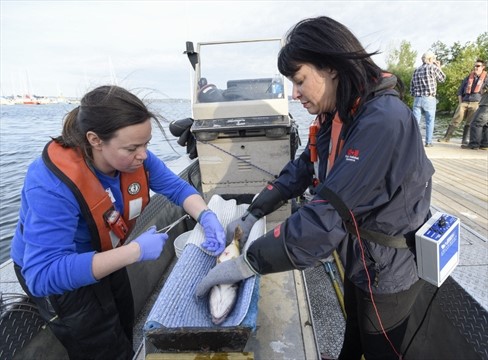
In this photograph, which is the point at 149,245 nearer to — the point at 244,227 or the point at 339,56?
the point at 244,227

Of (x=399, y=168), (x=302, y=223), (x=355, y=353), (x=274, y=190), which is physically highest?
(x=399, y=168)

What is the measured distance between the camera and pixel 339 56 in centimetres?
109

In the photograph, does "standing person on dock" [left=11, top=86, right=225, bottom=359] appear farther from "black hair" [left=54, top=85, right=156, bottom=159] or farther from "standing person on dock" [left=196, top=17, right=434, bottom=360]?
"standing person on dock" [left=196, top=17, right=434, bottom=360]

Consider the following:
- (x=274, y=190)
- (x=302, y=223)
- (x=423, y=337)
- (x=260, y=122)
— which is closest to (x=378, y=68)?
(x=302, y=223)

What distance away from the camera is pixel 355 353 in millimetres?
1788

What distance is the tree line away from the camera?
84.0ft

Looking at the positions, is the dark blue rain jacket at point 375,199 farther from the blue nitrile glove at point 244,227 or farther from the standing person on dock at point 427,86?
the standing person on dock at point 427,86

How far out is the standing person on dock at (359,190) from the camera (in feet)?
3.44

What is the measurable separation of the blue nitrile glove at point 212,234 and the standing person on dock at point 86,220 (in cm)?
34

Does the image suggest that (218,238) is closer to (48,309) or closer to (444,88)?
(48,309)

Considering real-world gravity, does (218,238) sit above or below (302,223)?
below

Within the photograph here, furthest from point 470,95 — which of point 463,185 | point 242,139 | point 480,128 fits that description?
point 242,139

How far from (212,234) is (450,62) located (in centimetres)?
4047

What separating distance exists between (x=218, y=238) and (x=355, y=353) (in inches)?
41.1
